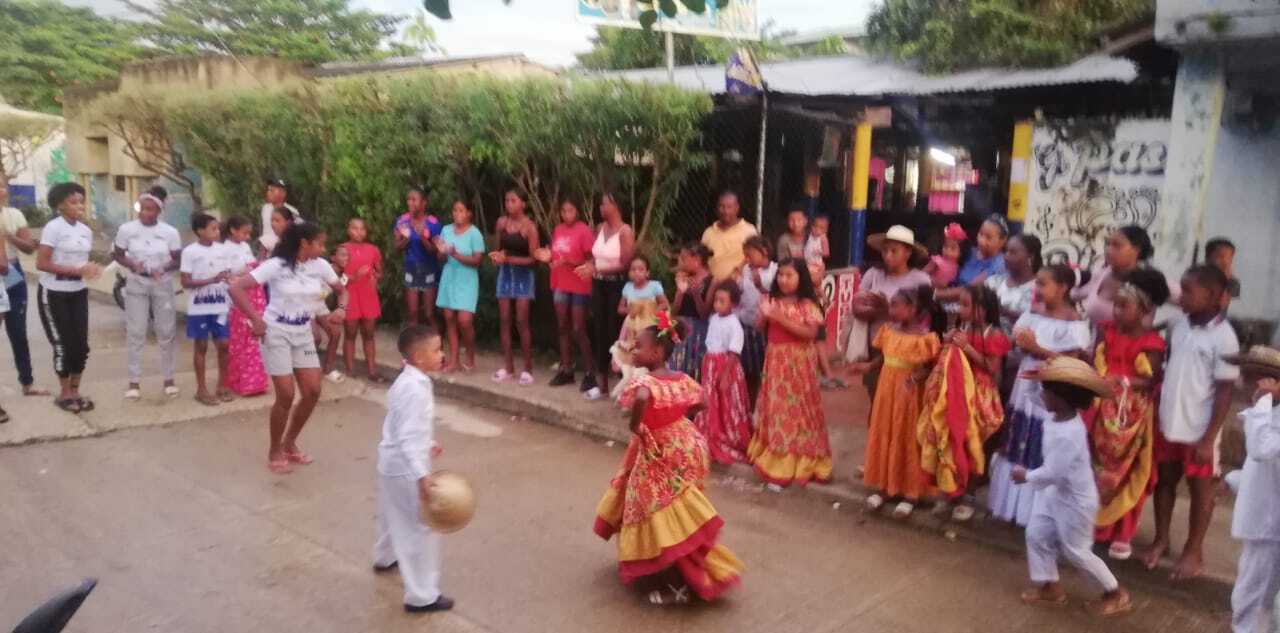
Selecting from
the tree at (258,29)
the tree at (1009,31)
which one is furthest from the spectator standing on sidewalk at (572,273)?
the tree at (258,29)

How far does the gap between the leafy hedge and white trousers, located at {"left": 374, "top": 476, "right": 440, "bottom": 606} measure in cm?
480

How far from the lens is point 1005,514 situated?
17.1ft

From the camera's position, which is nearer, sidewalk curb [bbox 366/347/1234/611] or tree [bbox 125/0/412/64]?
sidewalk curb [bbox 366/347/1234/611]

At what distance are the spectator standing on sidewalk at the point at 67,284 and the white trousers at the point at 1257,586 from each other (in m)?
7.71

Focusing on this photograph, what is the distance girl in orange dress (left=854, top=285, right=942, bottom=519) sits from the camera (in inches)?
212

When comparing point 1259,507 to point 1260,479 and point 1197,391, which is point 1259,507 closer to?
point 1260,479

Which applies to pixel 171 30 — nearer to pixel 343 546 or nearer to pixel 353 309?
pixel 353 309

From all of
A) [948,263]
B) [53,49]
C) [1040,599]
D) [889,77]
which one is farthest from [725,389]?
[53,49]

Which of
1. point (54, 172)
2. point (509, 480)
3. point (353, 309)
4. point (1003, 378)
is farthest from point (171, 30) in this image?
point (1003, 378)

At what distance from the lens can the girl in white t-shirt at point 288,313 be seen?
605 cm

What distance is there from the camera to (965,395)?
5.16 m

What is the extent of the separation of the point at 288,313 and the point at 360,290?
2.98 meters

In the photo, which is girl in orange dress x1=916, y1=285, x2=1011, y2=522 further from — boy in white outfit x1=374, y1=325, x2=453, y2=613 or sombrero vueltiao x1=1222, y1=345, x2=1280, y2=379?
boy in white outfit x1=374, y1=325, x2=453, y2=613

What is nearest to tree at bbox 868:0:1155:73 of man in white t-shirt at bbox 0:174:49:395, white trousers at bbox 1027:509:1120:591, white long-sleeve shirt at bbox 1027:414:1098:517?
white long-sleeve shirt at bbox 1027:414:1098:517
